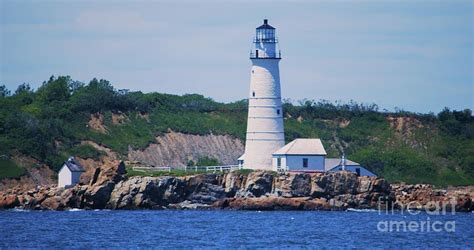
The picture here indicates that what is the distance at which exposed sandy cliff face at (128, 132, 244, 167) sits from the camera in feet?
254

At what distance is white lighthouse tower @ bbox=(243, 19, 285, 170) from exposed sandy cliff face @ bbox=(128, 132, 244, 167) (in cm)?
1335

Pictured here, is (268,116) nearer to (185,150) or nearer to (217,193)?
(217,193)

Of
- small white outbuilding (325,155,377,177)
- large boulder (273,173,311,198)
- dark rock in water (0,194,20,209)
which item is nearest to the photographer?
dark rock in water (0,194,20,209)

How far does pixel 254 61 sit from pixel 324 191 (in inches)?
320

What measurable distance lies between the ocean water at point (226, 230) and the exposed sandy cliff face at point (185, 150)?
56.0 ft

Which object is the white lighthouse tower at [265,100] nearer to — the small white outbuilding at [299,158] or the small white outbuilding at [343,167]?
the small white outbuilding at [299,158]

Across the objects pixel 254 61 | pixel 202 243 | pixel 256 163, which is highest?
pixel 254 61

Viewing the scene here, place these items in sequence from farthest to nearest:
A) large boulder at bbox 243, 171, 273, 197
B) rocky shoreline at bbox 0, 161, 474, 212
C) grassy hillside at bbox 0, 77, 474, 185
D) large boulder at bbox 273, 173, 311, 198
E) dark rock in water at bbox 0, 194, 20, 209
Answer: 1. grassy hillside at bbox 0, 77, 474, 185
2. large boulder at bbox 243, 171, 273, 197
3. large boulder at bbox 273, 173, 311, 198
4. dark rock in water at bbox 0, 194, 20, 209
5. rocky shoreline at bbox 0, 161, 474, 212

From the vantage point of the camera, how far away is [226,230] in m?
50.2

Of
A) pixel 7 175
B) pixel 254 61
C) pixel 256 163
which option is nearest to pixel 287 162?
pixel 256 163

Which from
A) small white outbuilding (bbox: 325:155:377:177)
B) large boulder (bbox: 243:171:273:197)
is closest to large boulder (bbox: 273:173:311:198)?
large boulder (bbox: 243:171:273:197)

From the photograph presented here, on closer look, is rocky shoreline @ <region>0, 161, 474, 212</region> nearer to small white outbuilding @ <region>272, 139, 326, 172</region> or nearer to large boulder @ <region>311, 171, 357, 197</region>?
large boulder @ <region>311, 171, 357, 197</region>

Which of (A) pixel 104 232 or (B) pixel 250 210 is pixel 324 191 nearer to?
(B) pixel 250 210

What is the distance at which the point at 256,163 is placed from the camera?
6481cm
